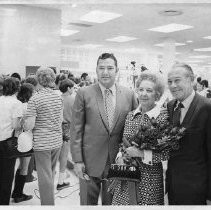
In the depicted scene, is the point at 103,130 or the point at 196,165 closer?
the point at 196,165

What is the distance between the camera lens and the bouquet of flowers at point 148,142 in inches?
70.9

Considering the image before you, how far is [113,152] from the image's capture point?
2.28m

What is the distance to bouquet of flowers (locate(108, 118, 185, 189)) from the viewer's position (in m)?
1.80

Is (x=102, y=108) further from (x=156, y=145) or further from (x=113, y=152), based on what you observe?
(x=156, y=145)

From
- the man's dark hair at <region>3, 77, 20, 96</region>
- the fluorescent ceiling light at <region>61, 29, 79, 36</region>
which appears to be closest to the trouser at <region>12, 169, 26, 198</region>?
the man's dark hair at <region>3, 77, 20, 96</region>

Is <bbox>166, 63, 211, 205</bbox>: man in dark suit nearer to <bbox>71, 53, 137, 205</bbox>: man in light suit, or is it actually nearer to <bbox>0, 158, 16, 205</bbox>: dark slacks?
<bbox>71, 53, 137, 205</bbox>: man in light suit

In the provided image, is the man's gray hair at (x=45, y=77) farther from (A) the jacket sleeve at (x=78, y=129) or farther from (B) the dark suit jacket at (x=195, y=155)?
(B) the dark suit jacket at (x=195, y=155)

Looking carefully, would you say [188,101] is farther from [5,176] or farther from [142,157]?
[5,176]

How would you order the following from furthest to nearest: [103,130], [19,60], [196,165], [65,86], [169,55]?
[169,55] → [19,60] → [65,86] → [103,130] → [196,165]

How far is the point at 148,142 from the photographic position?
1860 millimetres

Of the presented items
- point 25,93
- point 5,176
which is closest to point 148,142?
point 5,176

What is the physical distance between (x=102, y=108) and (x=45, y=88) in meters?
1.06

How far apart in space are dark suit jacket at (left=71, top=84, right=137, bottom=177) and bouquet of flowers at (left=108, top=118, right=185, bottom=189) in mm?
288

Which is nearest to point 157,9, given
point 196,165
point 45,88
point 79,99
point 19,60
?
point 19,60
